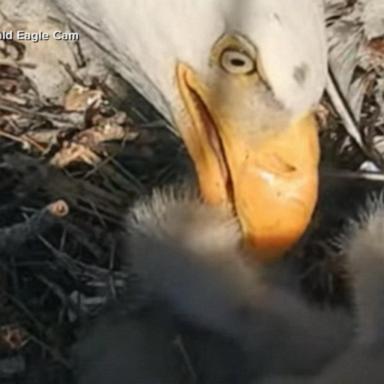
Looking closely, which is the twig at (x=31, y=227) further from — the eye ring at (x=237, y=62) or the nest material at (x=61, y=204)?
the eye ring at (x=237, y=62)

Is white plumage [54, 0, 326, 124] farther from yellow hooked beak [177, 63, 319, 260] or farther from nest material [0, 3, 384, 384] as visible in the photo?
nest material [0, 3, 384, 384]

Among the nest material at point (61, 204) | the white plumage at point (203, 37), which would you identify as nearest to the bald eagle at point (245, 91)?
the white plumage at point (203, 37)

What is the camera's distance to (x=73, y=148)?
393cm

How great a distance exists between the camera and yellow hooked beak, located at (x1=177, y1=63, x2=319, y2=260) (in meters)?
3.30

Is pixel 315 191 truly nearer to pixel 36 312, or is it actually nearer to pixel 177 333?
pixel 177 333

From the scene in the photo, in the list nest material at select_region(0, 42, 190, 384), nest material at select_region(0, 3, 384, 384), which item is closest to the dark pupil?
nest material at select_region(0, 3, 384, 384)

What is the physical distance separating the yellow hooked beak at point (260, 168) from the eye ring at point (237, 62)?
0.07 feet

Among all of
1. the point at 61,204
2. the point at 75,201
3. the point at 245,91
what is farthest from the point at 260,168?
the point at 75,201

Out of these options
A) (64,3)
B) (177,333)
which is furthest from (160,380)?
(64,3)

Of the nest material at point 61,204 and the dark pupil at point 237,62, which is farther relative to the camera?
the nest material at point 61,204

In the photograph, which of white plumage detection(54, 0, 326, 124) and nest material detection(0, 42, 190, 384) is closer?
white plumage detection(54, 0, 326, 124)

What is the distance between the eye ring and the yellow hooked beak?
0.8 inches

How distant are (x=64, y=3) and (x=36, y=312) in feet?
1.53

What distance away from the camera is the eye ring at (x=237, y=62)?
326 cm
